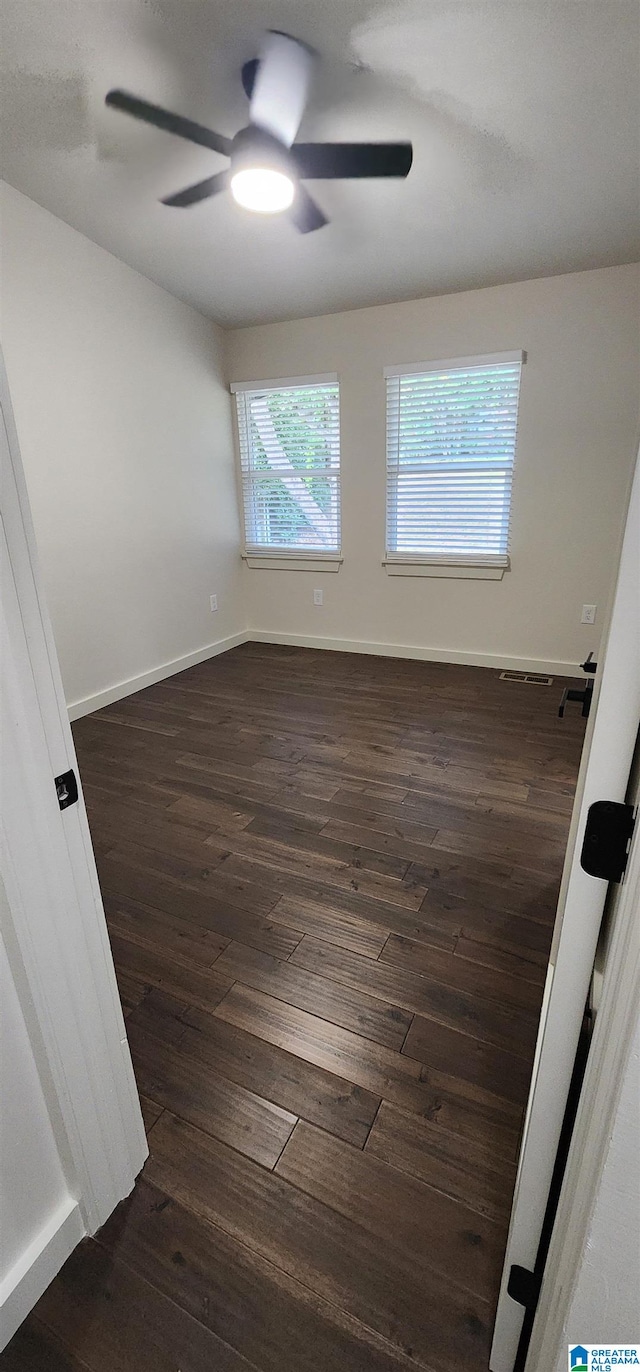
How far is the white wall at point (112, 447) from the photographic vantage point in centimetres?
279

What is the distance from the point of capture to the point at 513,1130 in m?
1.16

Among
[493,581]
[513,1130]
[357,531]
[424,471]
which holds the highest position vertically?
[424,471]

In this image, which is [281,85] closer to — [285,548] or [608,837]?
[608,837]

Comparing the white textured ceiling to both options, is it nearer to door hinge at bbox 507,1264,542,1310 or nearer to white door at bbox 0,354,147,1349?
white door at bbox 0,354,147,1349

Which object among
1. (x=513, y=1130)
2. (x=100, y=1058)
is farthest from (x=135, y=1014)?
(x=513, y=1130)

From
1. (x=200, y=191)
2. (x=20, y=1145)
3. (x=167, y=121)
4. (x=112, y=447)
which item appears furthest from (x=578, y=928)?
(x=112, y=447)

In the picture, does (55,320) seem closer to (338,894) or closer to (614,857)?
(338,894)

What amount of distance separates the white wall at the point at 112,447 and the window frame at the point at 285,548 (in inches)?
4.2

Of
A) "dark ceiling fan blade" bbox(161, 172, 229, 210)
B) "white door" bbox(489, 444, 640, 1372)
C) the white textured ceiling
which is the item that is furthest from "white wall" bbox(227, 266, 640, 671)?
"white door" bbox(489, 444, 640, 1372)

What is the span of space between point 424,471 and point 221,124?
7.08 feet

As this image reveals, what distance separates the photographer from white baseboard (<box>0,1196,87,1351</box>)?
0.86 m

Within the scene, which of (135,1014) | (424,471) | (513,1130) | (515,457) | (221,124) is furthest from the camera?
(424,471)

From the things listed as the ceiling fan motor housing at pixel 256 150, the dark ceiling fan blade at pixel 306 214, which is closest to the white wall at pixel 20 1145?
the ceiling fan motor housing at pixel 256 150

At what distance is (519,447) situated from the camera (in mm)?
3529
